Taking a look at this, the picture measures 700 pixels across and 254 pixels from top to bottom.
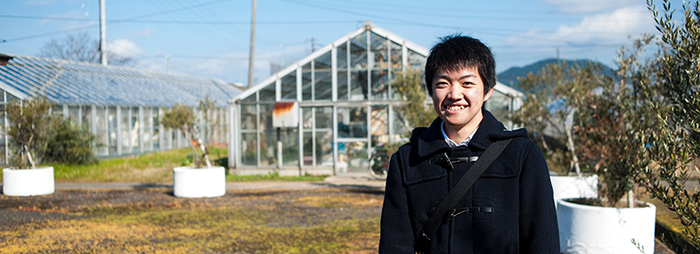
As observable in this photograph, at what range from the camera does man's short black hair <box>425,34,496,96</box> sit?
1988 millimetres

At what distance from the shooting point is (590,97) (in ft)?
22.2

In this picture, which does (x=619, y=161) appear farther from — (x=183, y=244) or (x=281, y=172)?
(x=281, y=172)

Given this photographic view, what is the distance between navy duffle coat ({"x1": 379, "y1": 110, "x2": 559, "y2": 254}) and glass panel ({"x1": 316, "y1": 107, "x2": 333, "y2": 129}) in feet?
44.7

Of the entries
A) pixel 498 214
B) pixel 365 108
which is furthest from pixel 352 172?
pixel 498 214

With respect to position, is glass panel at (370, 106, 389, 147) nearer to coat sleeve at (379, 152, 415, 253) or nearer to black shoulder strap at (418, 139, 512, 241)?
coat sleeve at (379, 152, 415, 253)

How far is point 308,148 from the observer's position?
15.7 meters

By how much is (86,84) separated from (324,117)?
11194mm

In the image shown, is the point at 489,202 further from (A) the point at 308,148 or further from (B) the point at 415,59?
(A) the point at 308,148

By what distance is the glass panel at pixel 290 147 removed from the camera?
15.8 m

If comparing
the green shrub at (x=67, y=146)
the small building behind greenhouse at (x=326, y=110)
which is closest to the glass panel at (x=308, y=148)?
the small building behind greenhouse at (x=326, y=110)

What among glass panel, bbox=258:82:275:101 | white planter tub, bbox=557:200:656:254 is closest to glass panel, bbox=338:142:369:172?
glass panel, bbox=258:82:275:101

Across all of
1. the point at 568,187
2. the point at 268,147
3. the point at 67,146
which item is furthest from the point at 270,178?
the point at 568,187

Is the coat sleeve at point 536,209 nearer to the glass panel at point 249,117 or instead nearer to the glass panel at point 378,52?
the glass panel at point 378,52

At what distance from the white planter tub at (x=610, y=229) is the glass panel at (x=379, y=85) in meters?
10.1
